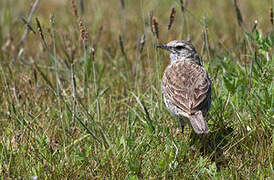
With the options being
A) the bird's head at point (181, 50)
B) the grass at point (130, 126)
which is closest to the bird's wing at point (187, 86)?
the grass at point (130, 126)

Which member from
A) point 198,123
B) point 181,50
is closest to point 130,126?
point 198,123

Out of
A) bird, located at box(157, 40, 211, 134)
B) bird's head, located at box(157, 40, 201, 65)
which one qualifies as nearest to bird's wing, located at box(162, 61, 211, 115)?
bird, located at box(157, 40, 211, 134)

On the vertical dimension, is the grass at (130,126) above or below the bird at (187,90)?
below

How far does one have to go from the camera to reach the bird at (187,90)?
428 cm

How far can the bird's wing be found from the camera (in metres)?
4.41

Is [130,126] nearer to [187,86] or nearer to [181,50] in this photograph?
[187,86]

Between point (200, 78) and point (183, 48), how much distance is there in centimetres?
80

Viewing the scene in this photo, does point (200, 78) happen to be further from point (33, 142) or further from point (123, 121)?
point (33, 142)

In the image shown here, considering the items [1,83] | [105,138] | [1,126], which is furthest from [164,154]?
[1,83]

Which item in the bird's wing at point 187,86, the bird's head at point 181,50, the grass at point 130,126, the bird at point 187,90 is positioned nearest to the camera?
the grass at point 130,126

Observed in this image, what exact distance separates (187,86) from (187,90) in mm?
Answer: 90

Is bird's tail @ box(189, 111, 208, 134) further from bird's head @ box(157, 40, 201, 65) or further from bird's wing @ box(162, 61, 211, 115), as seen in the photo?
bird's head @ box(157, 40, 201, 65)

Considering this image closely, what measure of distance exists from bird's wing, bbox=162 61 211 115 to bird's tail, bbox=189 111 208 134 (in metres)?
0.07

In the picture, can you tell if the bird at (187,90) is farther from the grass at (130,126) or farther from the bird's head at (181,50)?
the grass at (130,126)
